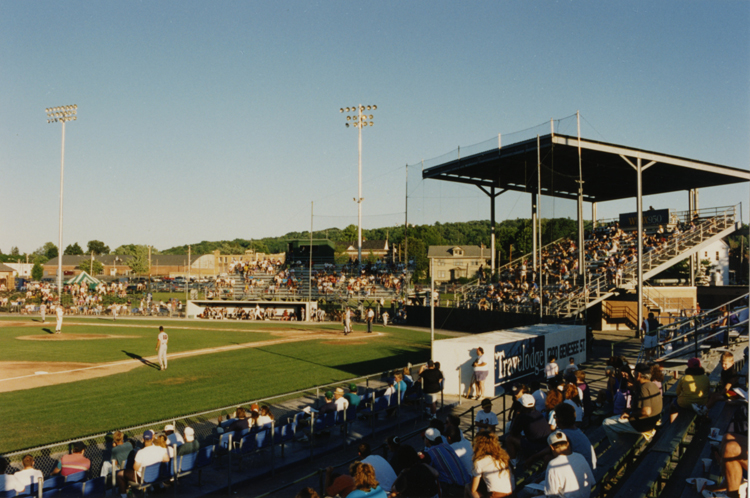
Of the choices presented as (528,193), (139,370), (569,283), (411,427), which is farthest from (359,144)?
(411,427)

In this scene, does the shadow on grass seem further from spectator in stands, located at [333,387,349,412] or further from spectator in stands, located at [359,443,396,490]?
spectator in stands, located at [359,443,396,490]

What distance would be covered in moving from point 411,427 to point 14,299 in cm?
5424

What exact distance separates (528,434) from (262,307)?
38943mm

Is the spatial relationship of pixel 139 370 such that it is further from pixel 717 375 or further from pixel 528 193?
pixel 528 193

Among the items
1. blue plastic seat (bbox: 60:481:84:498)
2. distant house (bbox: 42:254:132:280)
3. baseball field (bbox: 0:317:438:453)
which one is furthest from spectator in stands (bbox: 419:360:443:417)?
distant house (bbox: 42:254:132:280)

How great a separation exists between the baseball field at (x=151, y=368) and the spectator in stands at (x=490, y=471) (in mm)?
10050

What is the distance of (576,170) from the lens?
35938mm

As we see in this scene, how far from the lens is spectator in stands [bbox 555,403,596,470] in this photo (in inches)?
263

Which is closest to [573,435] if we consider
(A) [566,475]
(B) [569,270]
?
(A) [566,475]

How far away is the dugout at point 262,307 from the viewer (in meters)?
43.9

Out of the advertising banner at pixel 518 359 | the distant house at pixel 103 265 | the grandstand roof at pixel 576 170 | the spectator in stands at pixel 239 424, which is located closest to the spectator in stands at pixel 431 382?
the advertising banner at pixel 518 359

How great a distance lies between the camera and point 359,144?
170 feet

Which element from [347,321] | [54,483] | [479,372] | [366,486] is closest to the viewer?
[366,486]

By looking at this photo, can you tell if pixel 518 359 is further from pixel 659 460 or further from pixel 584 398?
pixel 659 460
